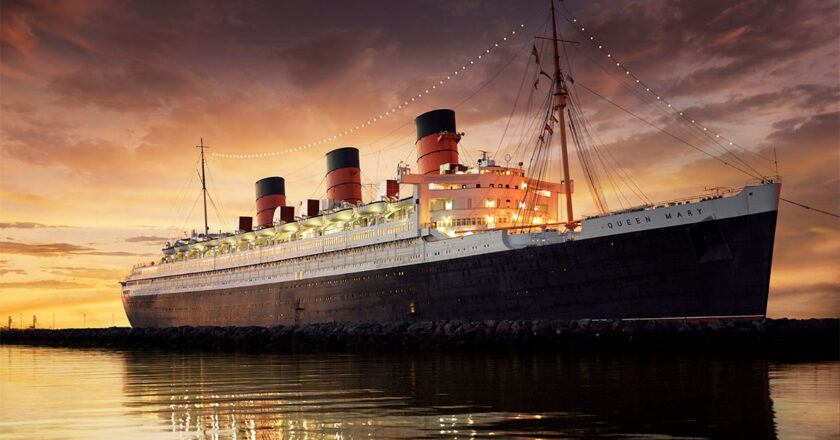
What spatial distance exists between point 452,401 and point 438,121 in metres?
31.8

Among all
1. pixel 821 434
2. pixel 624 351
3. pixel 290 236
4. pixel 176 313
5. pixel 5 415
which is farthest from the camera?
pixel 176 313

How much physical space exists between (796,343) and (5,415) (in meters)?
Result: 27.7

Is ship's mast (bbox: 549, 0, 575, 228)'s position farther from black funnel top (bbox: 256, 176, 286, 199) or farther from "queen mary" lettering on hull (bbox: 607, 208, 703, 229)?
black funnel top (bbox: 256, 176, 286, 199)

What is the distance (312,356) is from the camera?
30.5m

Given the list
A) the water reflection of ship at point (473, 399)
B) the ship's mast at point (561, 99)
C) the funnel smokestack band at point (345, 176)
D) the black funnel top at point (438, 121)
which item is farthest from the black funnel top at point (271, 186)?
the water reflection of ship at point (473, 399)

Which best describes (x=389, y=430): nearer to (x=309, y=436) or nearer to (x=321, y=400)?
(x=309, y=436)

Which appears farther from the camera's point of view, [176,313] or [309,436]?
[176,313]

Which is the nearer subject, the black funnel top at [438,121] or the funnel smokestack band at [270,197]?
the black funnel top at [438,121]

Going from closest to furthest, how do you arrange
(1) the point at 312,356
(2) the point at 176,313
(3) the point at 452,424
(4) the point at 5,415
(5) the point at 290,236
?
(3) the point at 452,424, (4) the point at 5,415, (1) the point at 312,356, (5) the point at 290,236, (2) the point at 176,313

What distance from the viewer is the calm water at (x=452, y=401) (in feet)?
36.5

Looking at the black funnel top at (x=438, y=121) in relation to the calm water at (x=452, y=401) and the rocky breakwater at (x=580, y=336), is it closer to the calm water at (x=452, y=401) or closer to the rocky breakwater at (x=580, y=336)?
the rocky breakwater at (x=580, y=336)

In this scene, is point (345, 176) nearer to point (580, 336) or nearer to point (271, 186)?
point (271, 186)

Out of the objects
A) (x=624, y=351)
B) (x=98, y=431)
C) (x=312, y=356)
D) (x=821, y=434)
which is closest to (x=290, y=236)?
(x=312, y=356)

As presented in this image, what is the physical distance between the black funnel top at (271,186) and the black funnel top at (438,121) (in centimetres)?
2495
